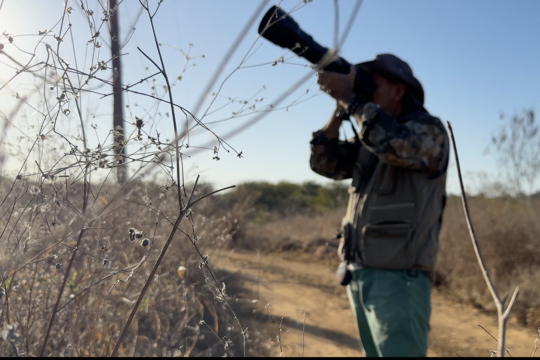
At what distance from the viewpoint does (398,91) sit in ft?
5.82

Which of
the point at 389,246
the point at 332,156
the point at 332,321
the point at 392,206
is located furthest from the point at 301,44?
the point at 332,321

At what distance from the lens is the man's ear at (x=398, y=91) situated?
5.79ft

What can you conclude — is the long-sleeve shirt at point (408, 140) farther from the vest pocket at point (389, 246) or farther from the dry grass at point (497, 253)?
the dry grass at point (497, 253)

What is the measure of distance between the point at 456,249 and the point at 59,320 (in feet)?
19.8

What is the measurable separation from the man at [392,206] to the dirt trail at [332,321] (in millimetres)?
1712

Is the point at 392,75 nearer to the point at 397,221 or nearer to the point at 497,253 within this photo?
the point at 397,221

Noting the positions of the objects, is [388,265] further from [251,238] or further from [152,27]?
[251,238]

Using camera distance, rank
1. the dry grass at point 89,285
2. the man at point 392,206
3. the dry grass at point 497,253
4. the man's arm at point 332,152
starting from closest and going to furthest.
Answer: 1. the dry grass at point 89,285
2. the man at point 392,206
3. the man's arm at point 332,152
4. the dry grass at point 497,253

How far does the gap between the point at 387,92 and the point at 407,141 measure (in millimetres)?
409

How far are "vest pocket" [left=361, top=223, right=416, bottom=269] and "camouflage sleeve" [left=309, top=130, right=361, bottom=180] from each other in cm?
40

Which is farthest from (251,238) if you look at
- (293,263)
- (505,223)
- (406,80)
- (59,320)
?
(406,80)

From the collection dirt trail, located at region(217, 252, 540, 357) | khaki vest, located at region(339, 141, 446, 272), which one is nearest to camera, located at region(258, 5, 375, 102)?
khaki vest, located at region(339, 141, 446, 272)

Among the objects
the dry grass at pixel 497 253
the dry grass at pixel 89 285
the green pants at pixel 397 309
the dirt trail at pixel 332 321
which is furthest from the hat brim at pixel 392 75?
the dry grass at pixel 497 253

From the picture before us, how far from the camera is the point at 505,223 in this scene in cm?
636
